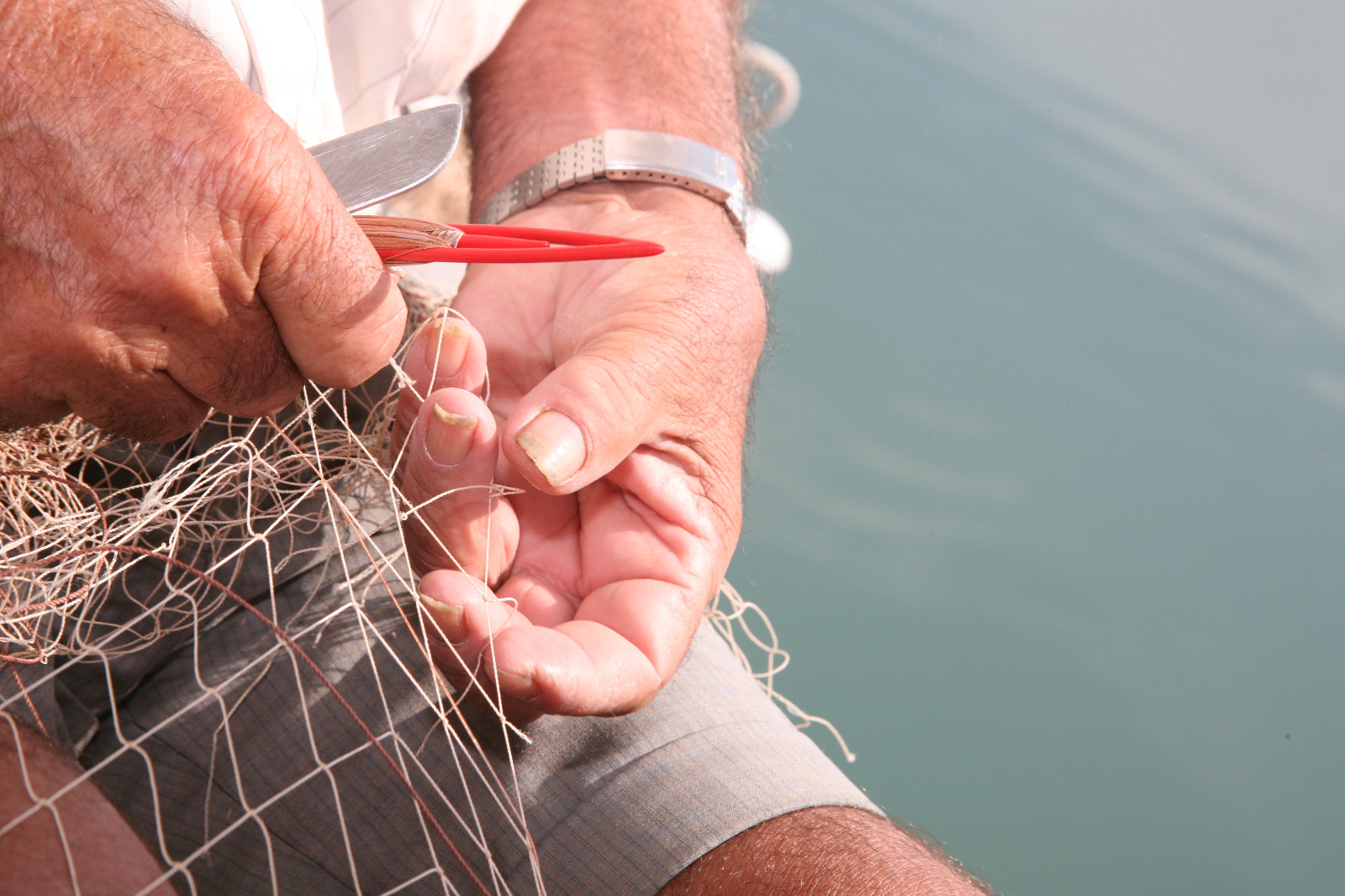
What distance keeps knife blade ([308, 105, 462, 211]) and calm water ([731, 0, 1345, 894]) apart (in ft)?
3.16

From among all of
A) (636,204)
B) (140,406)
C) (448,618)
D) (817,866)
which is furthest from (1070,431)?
(140,406)

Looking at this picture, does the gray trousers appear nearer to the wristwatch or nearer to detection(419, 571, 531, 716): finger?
detection(419, 571, 531, 716): finger

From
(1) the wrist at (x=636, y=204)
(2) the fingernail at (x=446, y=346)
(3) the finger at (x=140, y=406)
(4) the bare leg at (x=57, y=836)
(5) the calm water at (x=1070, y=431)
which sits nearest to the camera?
(4) the bare leg at (x=57, y=836)

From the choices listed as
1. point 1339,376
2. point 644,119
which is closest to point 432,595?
point 644,119

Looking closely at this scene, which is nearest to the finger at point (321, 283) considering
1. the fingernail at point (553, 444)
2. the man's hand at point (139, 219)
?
the man's hand at point (139, 219)

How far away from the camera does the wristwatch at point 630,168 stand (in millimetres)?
863

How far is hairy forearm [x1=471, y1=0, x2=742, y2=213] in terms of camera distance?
0.94 metres

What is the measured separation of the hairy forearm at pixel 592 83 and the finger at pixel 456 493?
17.2 inches

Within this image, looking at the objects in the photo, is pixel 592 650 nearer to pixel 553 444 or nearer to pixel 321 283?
pixel 553 444

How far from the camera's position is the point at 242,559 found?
68cm

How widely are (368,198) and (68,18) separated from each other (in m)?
0.15

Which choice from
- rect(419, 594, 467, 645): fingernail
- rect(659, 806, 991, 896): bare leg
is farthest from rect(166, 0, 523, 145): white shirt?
rect(659, 806, 991, 896): bare leg

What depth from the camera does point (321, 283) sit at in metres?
0.48

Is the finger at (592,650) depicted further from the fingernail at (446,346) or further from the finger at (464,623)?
the fingernail at (446,346)
